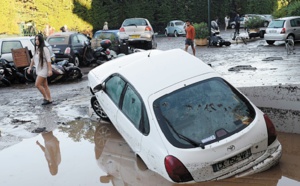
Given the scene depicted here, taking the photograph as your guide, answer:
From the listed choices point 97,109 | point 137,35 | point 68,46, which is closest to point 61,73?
point 68,46

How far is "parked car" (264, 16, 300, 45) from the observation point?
2006cm

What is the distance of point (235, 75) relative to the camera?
11.7m

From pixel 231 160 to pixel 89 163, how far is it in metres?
2.50

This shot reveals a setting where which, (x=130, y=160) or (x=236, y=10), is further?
(x=236, y=10)

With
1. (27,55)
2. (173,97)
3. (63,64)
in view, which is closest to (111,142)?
(173,97)

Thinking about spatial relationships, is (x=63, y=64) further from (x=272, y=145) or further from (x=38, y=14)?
(x=38, y=14)

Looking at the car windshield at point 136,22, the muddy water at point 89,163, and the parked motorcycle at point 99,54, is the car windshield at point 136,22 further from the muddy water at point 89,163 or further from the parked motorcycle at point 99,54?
the muddy water at point 89,163

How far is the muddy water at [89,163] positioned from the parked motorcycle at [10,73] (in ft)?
21.8

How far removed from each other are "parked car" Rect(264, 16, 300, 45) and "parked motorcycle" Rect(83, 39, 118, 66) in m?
9.46

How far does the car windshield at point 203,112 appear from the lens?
4.54 metres

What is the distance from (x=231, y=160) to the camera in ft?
14.7

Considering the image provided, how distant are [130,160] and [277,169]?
2273mm

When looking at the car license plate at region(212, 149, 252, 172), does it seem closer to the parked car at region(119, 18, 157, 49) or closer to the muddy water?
the muddy water

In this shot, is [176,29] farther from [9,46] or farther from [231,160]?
[231,160]
